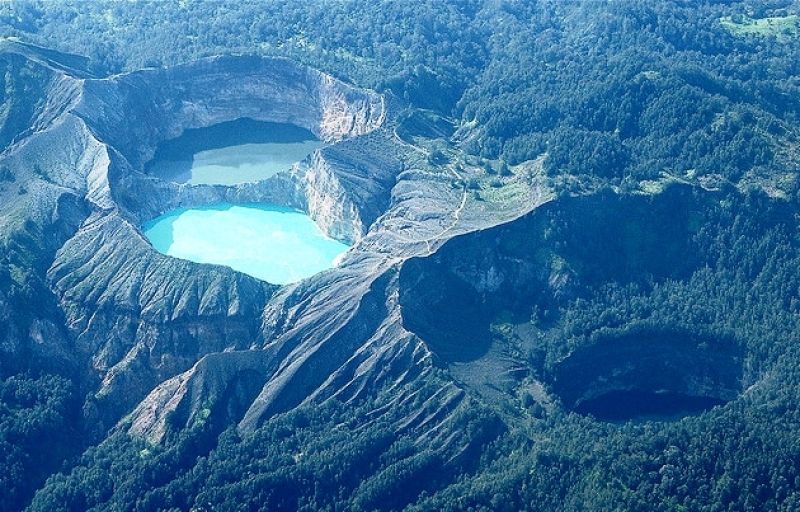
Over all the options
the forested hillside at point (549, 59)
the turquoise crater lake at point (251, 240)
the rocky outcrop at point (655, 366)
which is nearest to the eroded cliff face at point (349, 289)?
the rocky outcrop at point (655, 366)

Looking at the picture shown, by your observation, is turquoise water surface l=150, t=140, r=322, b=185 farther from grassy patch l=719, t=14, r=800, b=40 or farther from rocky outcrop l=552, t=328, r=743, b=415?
grassy patch l=719, t=14, r=800, b=40

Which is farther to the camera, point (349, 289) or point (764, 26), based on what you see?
point (764, 26)

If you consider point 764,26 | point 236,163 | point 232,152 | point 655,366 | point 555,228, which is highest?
point 764,26

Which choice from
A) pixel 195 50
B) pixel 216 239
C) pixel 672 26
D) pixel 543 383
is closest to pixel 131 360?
pixel 216 239

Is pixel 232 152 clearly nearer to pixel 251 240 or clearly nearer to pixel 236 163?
pixel 236 163

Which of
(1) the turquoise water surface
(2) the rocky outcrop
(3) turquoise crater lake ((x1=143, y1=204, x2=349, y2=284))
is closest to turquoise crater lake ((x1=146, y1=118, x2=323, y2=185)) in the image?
(1) the turquoise water surface

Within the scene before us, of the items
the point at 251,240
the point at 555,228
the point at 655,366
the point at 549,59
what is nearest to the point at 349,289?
the point at 251,240
